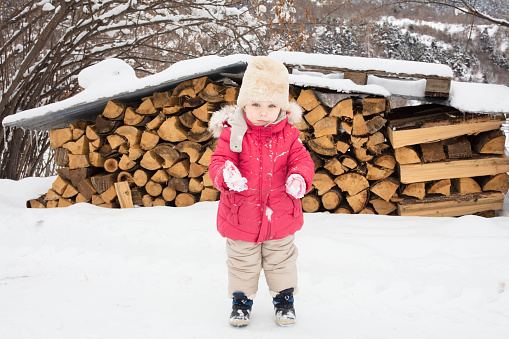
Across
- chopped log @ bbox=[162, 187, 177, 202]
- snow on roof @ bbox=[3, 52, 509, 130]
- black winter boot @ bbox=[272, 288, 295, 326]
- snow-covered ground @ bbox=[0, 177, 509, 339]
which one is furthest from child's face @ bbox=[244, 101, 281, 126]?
chopped log @ bbox=[162, 187, 177, 202]

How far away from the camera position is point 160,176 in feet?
12.7

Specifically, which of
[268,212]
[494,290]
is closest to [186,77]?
[268,212]

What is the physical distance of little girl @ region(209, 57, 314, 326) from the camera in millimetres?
1888

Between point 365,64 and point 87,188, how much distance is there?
10.3ft

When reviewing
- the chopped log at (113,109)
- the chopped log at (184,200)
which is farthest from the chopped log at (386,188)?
the chopped log at (113,109)

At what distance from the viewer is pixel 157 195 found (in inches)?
156

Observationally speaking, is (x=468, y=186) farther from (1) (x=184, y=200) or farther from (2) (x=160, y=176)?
(2) (x=160, y=176)

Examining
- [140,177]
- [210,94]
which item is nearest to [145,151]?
[140,177]

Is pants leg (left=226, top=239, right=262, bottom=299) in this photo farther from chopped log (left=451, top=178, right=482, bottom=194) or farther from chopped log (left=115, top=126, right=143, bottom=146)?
chopped log (left=451, top=178, right=482, bottom=194)

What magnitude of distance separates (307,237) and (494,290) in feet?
4.00

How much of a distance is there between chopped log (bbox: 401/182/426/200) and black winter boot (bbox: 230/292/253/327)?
218 cm

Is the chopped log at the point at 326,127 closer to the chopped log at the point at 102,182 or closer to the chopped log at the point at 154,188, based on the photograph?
the chopped log at the point at 154,188

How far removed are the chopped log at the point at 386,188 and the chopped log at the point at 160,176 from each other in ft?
6.82

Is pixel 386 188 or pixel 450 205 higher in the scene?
pixel 386 188
